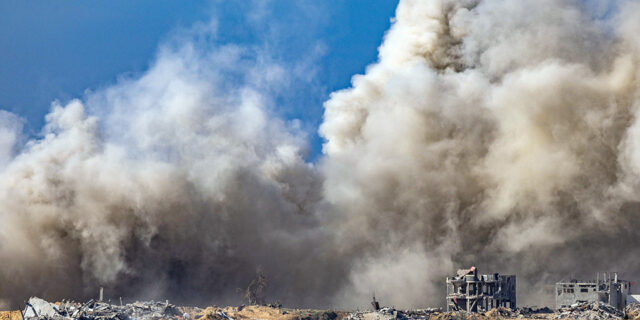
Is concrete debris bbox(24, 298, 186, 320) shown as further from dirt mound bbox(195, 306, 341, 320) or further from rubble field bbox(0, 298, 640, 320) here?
dirt mound bbox(195, 306, 341, 320)

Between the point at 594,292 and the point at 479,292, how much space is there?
644 cm

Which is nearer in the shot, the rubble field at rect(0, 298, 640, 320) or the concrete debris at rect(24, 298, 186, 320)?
the concrete debris at rect(24, 298, 186, 320)

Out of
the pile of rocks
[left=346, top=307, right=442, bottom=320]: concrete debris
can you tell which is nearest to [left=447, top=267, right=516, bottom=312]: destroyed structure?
the pile of rocks

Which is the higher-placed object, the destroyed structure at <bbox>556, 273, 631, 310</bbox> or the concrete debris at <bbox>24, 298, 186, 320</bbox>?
the destroyed structure at <bbox>556, 273, 631, 310</bbox>

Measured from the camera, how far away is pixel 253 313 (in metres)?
61.4

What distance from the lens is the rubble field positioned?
5256 centimetres

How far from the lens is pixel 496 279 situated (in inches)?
2682

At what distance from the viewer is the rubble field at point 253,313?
172 ft

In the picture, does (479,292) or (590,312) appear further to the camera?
(479,292)

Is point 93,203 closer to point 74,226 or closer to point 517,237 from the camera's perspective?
point 74,226

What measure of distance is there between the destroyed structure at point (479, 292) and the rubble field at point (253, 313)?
5.17ft

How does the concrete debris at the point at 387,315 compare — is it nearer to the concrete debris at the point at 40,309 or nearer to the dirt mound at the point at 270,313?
the dirt mound at the point at 270,313

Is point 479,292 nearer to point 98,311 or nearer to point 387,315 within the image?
point 387,315

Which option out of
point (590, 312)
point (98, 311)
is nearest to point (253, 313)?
point (98, 311)
